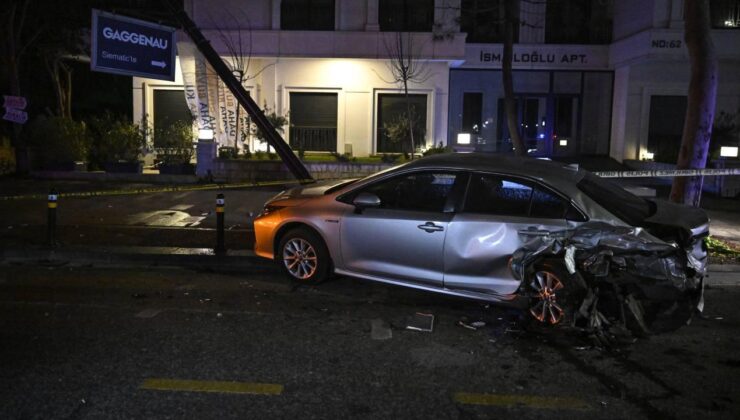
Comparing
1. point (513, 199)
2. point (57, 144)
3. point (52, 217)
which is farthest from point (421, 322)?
point (57, 144)

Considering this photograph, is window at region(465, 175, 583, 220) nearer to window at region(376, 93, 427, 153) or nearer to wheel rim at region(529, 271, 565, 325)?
wheel rim at region(529, 271, 565, 325)

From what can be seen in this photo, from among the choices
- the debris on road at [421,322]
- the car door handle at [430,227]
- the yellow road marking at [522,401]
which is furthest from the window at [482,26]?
the yellow road marking at [522,401]

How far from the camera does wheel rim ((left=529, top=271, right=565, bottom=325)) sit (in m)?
5.89

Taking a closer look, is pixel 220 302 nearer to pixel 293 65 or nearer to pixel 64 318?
pixel 64 318

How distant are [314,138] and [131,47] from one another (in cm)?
970

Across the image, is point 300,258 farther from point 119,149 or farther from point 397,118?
point 397,118

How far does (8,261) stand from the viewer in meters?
8.95

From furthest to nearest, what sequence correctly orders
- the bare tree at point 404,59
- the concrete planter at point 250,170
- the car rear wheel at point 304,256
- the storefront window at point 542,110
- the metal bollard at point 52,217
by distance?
1. the storefront window at point 542,110
2. the bare tree at point 404,59
3. the concrete planter at point 250,170
4. the metal bollard at point 52,217
5. the car rear wheel at point 304,256

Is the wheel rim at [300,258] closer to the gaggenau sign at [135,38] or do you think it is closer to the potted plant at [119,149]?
the gaggenau sign at [135,38]

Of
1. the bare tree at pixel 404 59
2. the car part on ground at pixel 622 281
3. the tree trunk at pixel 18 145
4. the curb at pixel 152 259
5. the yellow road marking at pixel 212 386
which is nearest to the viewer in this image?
the yellow road marking at pixel 212 386

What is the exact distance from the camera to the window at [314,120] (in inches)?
916

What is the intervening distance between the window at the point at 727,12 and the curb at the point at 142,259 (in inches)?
814

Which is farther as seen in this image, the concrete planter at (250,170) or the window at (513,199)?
the concrete planter at (250,170)

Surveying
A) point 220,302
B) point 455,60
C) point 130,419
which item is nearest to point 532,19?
point 455,60
